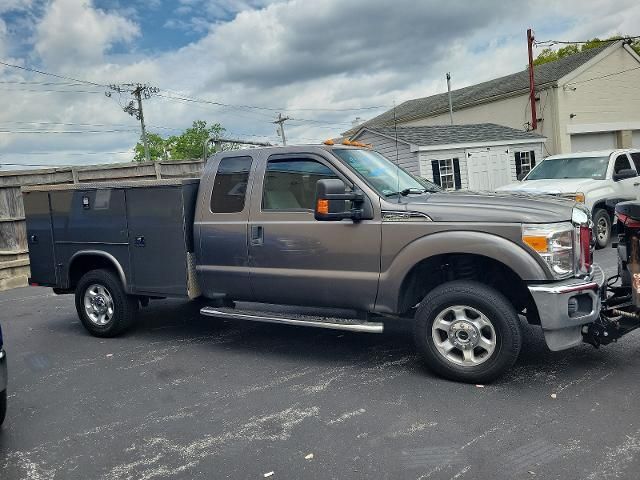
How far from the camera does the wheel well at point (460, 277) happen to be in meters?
4.80

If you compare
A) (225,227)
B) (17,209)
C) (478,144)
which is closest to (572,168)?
(225,227)

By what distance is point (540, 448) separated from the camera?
11.4 ft

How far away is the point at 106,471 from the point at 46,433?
36.5 inches

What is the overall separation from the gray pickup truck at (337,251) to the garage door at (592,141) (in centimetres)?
2431

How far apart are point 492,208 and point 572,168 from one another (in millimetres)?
7737

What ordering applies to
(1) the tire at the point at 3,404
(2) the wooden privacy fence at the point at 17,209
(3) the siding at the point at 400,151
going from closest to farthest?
(1) the tire at the point at 3,404 → (2) the wooden privacy fence at the point at 17,209 → (3) the siding at the point at 400,151

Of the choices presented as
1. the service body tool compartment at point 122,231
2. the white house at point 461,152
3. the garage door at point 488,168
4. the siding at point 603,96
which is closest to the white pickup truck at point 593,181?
→ the service body tool compartment at point 122,231

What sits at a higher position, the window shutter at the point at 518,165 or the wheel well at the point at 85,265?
the window shutter at the point at 518,165

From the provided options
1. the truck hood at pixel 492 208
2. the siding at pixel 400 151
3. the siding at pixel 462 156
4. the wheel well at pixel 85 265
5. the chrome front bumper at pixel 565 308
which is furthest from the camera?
the siding at pixel 462 156

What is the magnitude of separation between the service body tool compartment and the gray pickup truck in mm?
17

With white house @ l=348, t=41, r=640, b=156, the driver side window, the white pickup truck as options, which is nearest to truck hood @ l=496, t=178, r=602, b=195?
the white pickup truck

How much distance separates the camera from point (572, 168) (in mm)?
11266

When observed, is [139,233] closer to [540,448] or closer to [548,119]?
[540,448]

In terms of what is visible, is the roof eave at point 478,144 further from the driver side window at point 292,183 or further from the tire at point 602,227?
the driver side window at point 292,183
